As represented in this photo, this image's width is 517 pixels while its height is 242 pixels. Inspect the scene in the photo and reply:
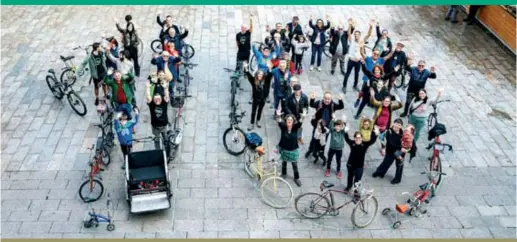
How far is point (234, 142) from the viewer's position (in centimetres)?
1123

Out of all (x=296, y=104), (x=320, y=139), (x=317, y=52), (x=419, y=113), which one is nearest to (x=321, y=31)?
(x=317, y=52)

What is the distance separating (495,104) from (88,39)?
1242 centimetres

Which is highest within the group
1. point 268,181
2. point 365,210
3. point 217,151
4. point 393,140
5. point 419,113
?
point 393,140

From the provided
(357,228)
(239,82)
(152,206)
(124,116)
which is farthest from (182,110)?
(357,228)

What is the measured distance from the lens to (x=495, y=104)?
13.4 m

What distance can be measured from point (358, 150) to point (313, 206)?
135 cm

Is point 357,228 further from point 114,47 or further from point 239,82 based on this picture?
point 114,47

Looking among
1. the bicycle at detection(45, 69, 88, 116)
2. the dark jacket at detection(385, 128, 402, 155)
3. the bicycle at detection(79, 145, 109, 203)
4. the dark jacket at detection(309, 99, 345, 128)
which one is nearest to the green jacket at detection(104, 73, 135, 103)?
the bicycle at detection(45, 69, 88, 116)

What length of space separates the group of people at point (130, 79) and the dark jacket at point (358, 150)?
12.5ft

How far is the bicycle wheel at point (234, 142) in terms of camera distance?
36.2 feet

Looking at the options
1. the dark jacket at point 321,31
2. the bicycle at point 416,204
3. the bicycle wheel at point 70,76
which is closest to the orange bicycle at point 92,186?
the bicycle wheel at point 70,76

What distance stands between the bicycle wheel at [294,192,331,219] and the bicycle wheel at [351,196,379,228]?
1.77 feet

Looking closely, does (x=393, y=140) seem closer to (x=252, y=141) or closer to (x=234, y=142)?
(x=252, y=141)

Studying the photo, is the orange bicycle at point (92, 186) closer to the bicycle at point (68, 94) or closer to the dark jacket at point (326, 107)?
the bicycle at point (68, 94)
